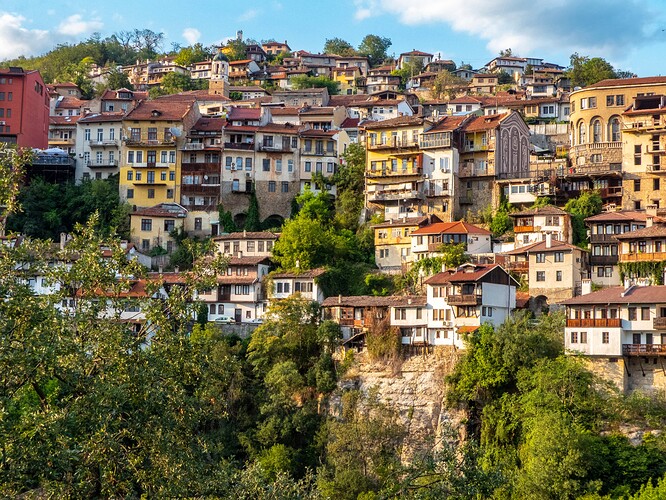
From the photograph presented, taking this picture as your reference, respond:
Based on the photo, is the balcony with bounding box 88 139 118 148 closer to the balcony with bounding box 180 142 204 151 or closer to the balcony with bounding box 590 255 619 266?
the balcony with bounding box 180 142 204 151

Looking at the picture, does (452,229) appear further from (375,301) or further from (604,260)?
(604,260)

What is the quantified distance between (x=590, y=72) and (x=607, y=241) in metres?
52.5

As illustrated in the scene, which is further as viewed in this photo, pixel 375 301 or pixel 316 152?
pixel 316 152

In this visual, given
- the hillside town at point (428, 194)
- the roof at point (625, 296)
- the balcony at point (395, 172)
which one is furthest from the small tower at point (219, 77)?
the roof at point (625, 296)

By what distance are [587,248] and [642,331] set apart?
12.1 metres

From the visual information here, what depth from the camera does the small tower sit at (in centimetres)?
12275

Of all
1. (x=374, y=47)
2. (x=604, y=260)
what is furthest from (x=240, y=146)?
(x=374, y=47)

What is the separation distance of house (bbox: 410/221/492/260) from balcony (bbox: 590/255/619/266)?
704cm

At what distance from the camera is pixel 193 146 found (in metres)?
83.9

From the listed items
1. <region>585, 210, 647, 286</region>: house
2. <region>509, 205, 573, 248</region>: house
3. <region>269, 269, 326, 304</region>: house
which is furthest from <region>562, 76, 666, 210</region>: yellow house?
<region>269, 269, 326, 304</region>: house

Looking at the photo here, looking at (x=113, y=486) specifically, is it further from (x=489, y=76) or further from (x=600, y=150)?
(x=489, y=76)

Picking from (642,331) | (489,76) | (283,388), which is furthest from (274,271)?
(489,76)

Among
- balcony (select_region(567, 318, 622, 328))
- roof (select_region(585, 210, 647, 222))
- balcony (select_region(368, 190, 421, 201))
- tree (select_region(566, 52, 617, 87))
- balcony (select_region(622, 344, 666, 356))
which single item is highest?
tree (select_region(566, 52, 617, 87))

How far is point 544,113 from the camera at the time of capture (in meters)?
106
